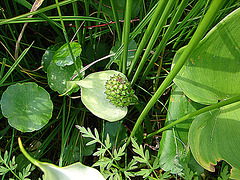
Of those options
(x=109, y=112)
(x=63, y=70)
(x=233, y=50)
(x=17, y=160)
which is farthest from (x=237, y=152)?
(x=17, y=160)

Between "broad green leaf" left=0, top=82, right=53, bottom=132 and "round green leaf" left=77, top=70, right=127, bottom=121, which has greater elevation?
"round green leaf" left=77, top=70, right=127, bottom=121

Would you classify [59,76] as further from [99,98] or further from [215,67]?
[215,67]

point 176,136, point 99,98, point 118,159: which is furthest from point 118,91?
point 176,136

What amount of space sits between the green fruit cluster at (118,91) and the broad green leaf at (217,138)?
235 millimetres

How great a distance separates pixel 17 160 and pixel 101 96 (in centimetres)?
47

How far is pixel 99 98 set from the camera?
0.69 m

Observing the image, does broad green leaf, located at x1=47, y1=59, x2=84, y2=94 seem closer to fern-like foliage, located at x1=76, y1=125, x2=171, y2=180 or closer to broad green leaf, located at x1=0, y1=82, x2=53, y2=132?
broad green leaf, located at x1=0, y1=82, x2=53, y2=132

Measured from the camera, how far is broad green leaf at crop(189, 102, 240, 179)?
2.16 feet

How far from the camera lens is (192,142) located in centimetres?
67

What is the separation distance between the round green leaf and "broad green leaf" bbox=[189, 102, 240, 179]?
254 mm

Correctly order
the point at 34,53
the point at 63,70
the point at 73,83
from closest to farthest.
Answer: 1. the point at 73,83
2. the point at 63,70
3. the point at 34,53

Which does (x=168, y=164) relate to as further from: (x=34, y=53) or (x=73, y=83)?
(x=34, y=53)

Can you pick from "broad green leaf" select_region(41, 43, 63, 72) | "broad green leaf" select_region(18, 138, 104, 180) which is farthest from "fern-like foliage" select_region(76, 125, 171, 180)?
"broad green leaf" select_region(41, 43, 63, 72)

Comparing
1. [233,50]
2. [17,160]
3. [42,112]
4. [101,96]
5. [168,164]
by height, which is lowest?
[17,160]
